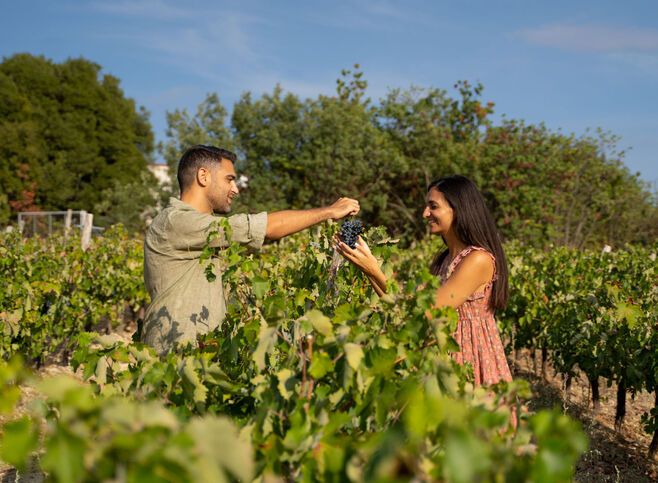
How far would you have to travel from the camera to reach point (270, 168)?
22250mm

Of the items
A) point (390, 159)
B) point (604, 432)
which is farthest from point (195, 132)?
point (604, 432)

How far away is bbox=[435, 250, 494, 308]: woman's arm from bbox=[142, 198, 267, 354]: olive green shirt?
800mm

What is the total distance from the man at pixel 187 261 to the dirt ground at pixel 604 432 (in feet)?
8.58

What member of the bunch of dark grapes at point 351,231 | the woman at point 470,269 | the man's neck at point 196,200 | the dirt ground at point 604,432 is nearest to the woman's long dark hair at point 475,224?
the woman at point 470,269

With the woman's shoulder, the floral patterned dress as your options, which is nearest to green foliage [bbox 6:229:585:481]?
the woman's shoulder

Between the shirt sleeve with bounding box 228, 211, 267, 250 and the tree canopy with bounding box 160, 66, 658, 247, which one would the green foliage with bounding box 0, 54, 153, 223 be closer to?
the tree canopy with bounding box 160, 66, 658, 247

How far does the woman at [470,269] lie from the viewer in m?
2.69

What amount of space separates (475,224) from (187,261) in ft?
4.12

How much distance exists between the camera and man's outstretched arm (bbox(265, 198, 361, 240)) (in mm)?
2793

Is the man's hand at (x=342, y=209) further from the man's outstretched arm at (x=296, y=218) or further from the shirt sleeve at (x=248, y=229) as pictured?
the shirt sleeve at (x=248, y=229)

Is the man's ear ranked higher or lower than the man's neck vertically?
higher

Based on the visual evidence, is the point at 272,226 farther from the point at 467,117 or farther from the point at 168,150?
the point at 467,117

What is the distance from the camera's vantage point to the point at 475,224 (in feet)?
9.39

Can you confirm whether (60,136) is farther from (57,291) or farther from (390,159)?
(57,291)
